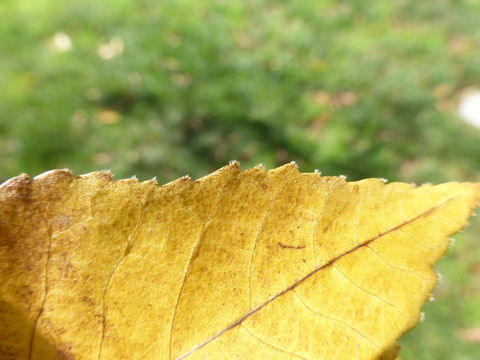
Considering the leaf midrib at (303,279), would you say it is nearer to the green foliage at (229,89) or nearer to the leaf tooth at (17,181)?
the leaf tooth at (17,181)

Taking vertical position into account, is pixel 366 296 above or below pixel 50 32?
below

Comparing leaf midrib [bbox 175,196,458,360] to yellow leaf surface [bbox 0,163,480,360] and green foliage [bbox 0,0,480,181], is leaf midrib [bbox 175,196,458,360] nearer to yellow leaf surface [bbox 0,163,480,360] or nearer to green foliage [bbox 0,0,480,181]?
yellow leaf surface [bbox 0,163,480,360]

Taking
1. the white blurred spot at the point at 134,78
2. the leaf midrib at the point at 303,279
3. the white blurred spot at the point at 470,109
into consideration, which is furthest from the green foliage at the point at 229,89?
the leaf midrib at the point at 303,279

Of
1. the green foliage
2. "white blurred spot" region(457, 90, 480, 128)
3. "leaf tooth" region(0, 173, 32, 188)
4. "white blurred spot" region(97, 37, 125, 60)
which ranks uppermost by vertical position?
"white blurred spot" region(97, 37, 125, 60)

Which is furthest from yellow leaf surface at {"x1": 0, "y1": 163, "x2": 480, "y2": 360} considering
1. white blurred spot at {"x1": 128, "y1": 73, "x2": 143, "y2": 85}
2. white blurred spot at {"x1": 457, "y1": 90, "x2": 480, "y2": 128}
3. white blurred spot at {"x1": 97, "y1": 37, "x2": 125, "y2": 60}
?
white blurred spot at {"x1": 457, "y1": 90, "x2": 480, "y2": 128}

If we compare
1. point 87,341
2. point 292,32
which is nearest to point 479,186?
point 87,341

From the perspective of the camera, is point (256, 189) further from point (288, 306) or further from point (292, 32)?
point (292, 32)

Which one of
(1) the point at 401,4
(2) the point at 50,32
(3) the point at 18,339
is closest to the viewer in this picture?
(3) the point at 18,339
